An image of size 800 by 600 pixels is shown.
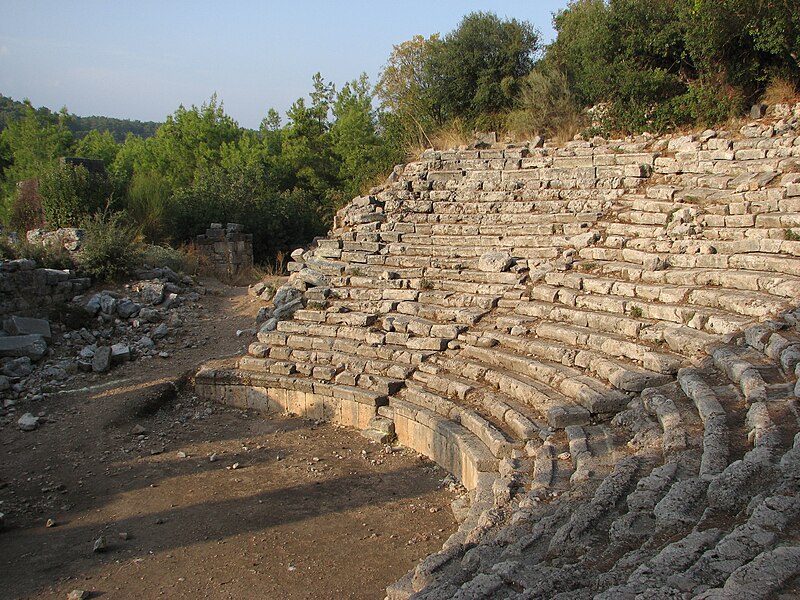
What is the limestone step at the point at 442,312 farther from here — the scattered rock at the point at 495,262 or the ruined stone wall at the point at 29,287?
the ruined stone wall at the point at 29,287

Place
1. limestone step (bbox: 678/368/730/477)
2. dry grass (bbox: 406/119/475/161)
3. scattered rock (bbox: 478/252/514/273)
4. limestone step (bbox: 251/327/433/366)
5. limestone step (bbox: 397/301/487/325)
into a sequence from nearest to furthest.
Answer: limestone step (bbox: 678/368/730/477) → limestone step (bbox: 251/327/433/366) → limestone step (bbox: 397/301/487/325) → scattered rock (bbox: 478/252/514/273) → dry grass (bbox: 406/119/475/161)

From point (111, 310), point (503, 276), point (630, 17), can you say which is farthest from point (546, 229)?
point (111, 310)

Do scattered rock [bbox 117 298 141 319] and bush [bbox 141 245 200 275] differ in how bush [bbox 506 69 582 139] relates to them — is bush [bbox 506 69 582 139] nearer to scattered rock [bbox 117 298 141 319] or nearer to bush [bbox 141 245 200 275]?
bush [bbox 141 245 200 275]

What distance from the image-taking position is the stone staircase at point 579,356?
381cm

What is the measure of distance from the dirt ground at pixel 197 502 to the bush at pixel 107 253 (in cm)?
360

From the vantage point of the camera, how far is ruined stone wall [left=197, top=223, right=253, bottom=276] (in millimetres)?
17547

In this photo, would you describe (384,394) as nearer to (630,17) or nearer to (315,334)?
(315,334)

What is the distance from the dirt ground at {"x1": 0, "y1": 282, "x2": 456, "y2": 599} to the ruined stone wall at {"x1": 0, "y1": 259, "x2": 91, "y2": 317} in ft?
8.16

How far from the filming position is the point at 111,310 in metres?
12.2

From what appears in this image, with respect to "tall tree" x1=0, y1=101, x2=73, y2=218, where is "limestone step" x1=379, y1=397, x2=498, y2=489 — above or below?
below

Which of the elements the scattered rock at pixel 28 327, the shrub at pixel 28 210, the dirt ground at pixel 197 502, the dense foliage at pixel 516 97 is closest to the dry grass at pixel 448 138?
the dense foliage at pixel 516 97

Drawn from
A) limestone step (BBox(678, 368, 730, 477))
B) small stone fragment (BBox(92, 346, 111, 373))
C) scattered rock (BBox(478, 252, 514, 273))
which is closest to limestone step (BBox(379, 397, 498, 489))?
limestone step (BBox(678, 368, 730, 477))

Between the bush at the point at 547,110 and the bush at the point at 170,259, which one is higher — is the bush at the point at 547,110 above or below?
above

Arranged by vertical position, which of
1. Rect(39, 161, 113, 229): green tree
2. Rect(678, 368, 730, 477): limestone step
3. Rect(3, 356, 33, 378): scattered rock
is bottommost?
Rect(3, 356, 33, 378): scattered rock
